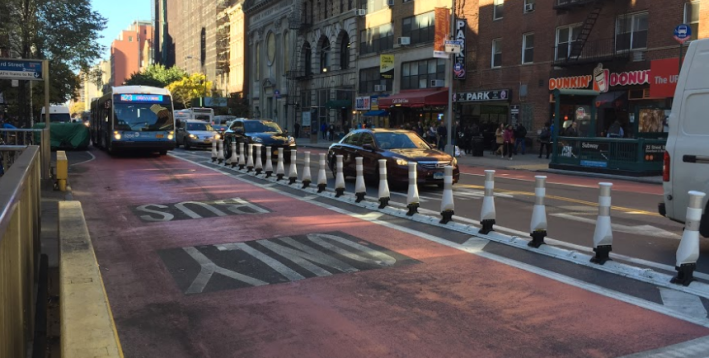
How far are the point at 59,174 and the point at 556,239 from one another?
35.3ft

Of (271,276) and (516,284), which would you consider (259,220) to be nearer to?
(271,276)

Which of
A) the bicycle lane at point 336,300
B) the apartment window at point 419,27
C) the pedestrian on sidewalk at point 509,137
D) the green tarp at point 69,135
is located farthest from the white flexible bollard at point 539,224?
the apartment window at point 419,27

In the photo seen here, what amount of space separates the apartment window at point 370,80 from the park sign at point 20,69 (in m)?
31.5

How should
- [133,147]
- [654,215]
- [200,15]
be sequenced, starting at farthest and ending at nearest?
[200,15]
[133,147]
[654,215]

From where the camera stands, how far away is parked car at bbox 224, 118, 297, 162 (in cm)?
2136

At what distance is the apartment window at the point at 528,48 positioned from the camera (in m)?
32.5

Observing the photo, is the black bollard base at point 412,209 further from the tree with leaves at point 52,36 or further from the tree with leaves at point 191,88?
the tree with leaves at point 191,88

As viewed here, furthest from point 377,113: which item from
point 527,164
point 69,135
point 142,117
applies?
point 142,117

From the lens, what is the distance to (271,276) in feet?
21.3

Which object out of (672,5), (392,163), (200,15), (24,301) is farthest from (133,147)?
(200,15)

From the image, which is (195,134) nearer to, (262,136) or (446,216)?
(262,136)

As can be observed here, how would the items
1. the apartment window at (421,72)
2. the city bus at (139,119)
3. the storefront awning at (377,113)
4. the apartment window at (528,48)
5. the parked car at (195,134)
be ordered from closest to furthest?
the city bus at (139,119) → the parked car at (195,134) → the apartment window at (528,48) → the apartment window at (421,72) → the storefront awning at (377,113)

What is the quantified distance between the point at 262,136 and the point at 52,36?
15395 mm

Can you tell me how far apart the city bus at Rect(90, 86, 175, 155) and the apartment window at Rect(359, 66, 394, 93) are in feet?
75.1
